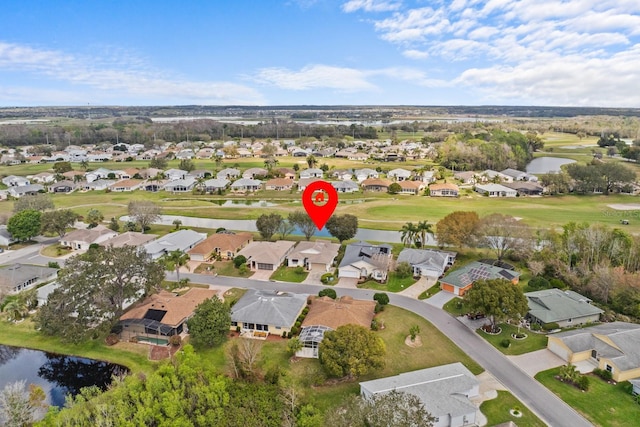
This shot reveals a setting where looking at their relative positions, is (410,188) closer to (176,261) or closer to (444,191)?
(444,191)

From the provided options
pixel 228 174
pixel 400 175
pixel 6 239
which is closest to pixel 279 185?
pixel 228 174

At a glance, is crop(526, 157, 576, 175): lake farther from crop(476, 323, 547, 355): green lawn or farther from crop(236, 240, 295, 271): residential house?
crop(476, 323, 547, 355): green lawn

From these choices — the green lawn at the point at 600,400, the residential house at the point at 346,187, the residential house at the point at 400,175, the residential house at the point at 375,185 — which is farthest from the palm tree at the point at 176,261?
the residential house at the point at 400,175

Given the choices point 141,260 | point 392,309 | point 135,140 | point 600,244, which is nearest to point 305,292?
point 392,309

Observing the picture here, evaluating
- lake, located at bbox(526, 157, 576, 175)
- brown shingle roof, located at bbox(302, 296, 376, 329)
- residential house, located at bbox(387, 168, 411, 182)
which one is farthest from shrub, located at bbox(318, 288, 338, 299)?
lake, located at bbox(526, 157, 576, 175)

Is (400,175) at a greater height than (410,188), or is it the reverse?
(400,175)

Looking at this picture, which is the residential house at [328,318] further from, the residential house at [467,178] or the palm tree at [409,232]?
the residential house at [467,178]

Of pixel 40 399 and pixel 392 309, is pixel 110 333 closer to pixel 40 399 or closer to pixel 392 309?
pixel 40 399
